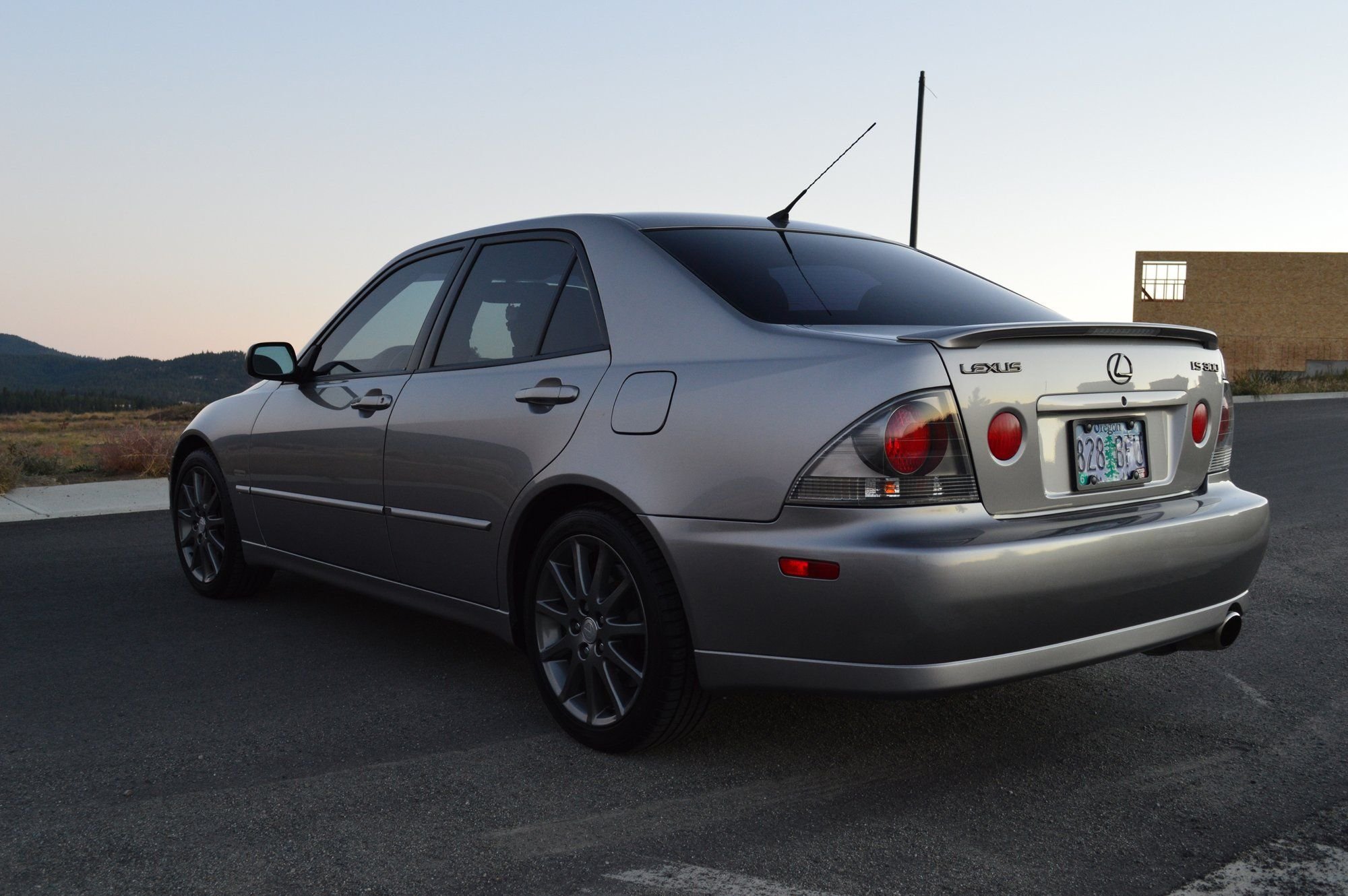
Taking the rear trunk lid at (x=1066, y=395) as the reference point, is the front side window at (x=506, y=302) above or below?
above

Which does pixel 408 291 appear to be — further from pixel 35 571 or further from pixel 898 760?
pixel 35 571

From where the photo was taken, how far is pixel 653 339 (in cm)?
345

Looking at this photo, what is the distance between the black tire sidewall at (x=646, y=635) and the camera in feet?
10.7

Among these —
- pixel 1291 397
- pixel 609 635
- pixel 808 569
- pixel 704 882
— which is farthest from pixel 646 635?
pixel 1291 397

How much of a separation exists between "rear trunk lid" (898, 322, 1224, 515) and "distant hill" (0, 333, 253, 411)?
65.4 metres

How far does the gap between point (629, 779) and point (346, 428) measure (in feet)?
6.57

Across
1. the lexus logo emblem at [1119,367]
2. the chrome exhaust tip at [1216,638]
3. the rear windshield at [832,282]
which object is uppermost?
the rear windshield at [832,282]

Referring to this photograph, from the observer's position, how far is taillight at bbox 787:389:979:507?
2.84 m

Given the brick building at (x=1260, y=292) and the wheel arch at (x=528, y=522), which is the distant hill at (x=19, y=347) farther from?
the wheel arch at (x=528, y=522)

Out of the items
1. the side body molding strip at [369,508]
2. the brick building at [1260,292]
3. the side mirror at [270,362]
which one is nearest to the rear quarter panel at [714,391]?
the side body molding strip at [369,508]

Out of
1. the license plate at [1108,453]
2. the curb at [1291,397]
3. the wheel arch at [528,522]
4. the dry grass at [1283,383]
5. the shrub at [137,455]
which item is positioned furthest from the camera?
the dry grass at [1283,383]

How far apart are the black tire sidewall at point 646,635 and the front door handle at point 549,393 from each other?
351 mm

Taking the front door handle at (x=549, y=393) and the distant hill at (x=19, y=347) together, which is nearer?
the front door handle at (x=549, y=393)

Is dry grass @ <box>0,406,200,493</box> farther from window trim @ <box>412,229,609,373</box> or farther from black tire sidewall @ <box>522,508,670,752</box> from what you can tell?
black tire sidewall @ <box>522,508,670,752</box>
